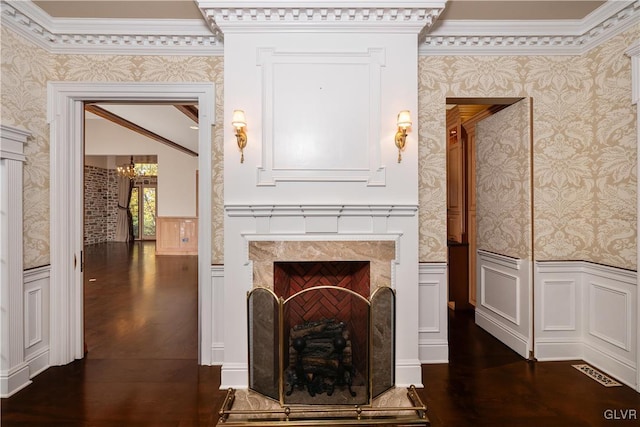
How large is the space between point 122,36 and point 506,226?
3.86 m

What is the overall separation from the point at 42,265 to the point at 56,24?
6.54 ft

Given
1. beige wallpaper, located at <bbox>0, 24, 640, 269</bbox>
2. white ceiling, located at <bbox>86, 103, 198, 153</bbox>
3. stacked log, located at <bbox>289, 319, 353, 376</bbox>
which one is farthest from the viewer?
white ceiling, located at <bbox>86, 103, 198, 153</bbox>

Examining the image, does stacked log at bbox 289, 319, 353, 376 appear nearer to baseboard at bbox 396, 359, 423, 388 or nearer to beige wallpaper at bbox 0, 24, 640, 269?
baseboard at bbox 396, 359, 423, 388

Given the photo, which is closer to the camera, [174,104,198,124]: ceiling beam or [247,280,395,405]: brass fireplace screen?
[247,280,395,405]: brass fireplace screen

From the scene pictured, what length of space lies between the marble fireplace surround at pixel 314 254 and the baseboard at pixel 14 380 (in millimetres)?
1876

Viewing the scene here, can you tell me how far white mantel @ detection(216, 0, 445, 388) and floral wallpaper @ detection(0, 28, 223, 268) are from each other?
419mm

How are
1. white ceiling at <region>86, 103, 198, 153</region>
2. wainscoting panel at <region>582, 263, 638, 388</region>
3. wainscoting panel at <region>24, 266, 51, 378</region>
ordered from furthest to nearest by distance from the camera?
1. white ceiling at <region>86, 103, 198, 153</region>
2. wainscoting panel at <region>24, 266, 51, 378</region>
3. wainscoting panel at <region>582, 263, 638, 388</region>

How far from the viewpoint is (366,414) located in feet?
6.98

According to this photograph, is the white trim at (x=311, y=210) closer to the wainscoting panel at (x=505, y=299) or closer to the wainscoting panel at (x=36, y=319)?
the wainscoting panel at (x=505, y=299)

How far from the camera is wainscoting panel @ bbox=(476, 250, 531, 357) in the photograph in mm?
2990

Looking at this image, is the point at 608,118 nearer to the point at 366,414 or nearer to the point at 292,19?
the point at 292,19

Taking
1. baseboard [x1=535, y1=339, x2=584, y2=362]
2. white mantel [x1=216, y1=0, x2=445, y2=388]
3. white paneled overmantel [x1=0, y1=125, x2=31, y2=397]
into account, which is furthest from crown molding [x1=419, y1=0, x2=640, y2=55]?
white paneled overmantel [x1=0, y1=125, x2=31, y2=397]

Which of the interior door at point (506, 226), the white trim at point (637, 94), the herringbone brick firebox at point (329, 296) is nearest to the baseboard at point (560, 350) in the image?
the interior door at point (506, 226)

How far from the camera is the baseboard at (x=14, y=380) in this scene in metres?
2.37
